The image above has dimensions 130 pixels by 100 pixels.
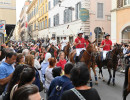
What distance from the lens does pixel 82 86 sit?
7.26 feet

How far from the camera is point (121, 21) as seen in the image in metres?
16.0

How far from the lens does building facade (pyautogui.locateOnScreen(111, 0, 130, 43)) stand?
1531 cm

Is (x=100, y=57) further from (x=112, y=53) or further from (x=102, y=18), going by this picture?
(x=102, y=18)

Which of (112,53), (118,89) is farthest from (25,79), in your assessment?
(112,53)

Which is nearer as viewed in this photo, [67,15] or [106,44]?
[106,44]

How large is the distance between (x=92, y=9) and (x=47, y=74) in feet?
56.0

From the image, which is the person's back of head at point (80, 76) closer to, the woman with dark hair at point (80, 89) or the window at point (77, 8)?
the woman with dark hair at point (80, 89)

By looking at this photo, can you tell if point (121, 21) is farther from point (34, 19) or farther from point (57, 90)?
point (34, 19)

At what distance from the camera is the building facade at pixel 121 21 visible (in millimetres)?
15312

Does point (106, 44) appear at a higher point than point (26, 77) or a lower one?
higher

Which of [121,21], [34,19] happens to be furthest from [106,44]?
[34,19]

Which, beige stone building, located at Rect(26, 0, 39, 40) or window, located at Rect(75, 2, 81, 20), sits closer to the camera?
window, located at Rect(75, 2, 81, 20)

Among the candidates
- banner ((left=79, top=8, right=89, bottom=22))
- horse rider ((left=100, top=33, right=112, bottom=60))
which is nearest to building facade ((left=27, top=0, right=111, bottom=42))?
banner ((left=79, top=8, right=89, bottom=22))

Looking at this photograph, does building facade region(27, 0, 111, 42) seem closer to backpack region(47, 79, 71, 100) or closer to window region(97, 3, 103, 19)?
window region(97, 3, 103, 19)
